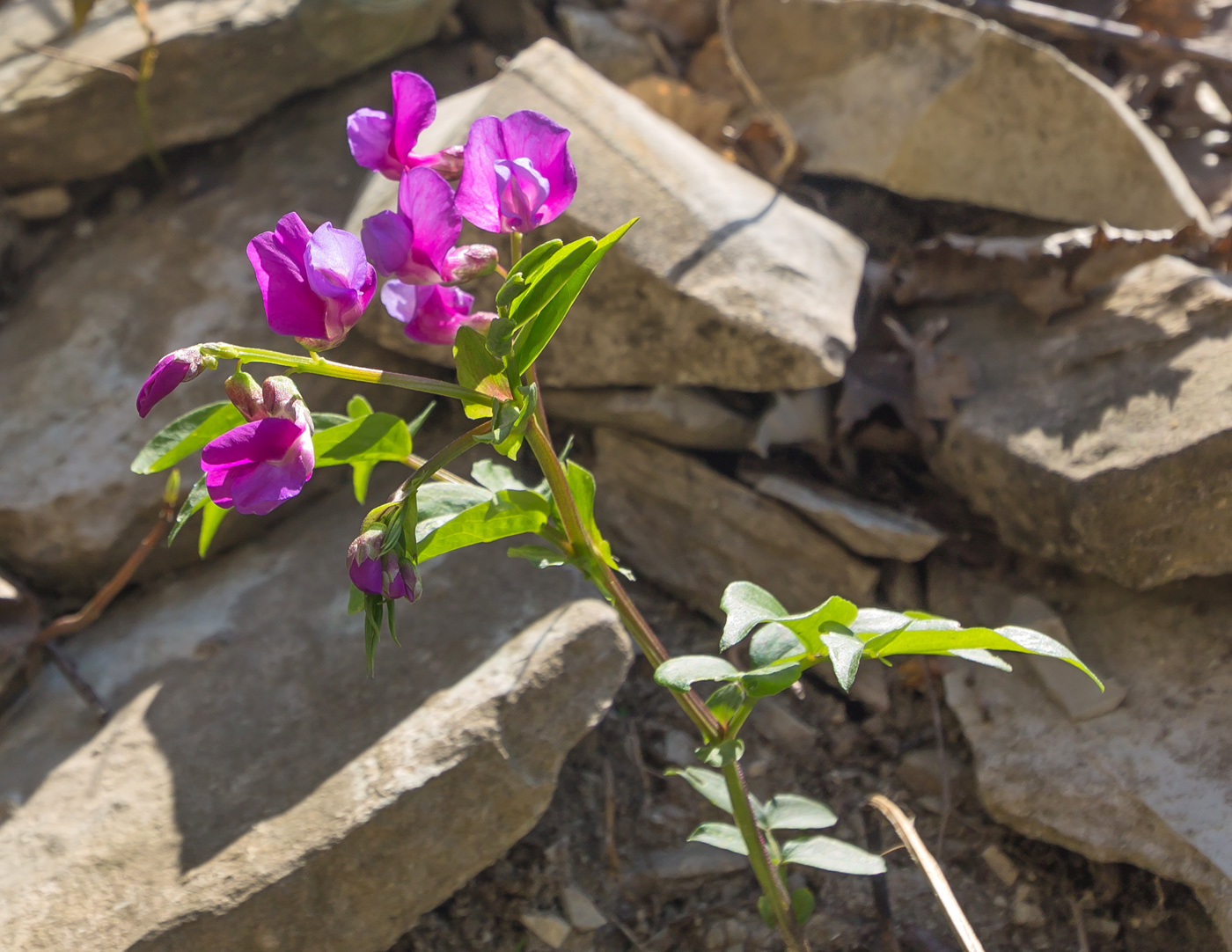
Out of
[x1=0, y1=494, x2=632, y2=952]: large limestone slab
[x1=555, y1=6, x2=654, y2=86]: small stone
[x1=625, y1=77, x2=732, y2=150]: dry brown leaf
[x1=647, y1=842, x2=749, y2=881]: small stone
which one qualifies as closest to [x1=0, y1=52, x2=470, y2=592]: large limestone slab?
[x1=0, y1=494, x2=632, y2=952]: large limestone slab

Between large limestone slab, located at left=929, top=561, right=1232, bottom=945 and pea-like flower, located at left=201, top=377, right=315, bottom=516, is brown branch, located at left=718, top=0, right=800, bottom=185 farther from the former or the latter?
pea-like flower, located at left=201, top=377, right=315, bottom=516

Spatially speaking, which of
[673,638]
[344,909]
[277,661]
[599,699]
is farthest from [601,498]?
A: [344,909]

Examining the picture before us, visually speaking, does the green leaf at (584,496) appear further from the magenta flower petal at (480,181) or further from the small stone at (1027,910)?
the small stone at (1027,910)

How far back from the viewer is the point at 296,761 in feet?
6.05

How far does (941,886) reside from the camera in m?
1.45

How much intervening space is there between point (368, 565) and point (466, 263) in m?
0.38

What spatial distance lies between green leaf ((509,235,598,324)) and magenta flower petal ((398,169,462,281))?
102 millimetres

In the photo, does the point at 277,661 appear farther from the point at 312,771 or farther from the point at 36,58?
the point at 36,58

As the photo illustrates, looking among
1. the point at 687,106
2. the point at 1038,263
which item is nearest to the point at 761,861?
the point at 1038,263

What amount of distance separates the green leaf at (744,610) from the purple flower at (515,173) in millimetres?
538

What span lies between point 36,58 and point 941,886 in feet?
10.1

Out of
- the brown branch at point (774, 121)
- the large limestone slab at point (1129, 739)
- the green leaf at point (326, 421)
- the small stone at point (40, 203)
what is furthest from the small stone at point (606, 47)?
the green leaf at point (326, 421)

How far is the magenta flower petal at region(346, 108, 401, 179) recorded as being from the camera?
124 cm

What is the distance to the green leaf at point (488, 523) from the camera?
4.24 feet
